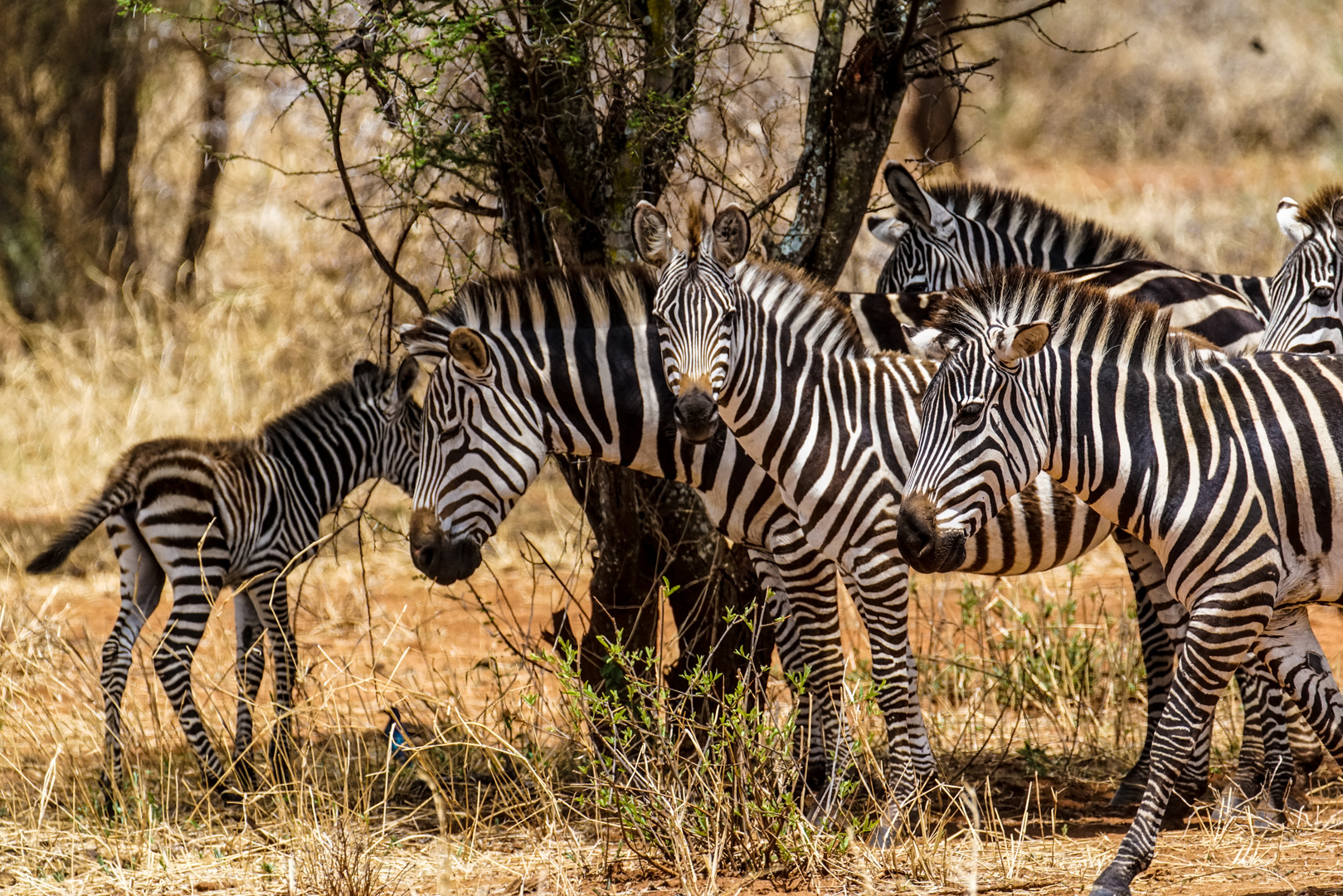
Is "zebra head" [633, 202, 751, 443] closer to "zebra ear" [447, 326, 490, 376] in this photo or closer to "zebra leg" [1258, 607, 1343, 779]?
"zebra ear" [447, 326, 490, 376]

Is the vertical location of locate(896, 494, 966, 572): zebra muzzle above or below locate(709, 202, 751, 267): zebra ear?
below

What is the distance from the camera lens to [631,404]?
5.34 metres

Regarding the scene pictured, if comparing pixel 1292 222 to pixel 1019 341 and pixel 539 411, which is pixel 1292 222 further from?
pixel 539 411

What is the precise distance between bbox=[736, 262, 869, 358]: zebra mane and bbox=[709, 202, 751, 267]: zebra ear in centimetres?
23

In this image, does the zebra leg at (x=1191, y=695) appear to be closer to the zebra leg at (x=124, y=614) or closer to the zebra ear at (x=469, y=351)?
the zebra ear at (x=469, y=351)

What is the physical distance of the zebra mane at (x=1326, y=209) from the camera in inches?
231

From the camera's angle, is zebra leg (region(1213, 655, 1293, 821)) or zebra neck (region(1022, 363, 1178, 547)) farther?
zebra leg (region(1213, 655, 1293, 821))

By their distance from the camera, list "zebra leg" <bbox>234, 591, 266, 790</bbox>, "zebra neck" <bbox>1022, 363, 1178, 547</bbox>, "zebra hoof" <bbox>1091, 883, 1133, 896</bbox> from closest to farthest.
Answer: "zebra hoof" <bbox>1091, 883, 1133, 896</bbox> → "zebra neck" <bbox>1022, 363, 1178, 547</bbox> → "zebra leg" <bbox>234, 591, 266, 790</bbox>

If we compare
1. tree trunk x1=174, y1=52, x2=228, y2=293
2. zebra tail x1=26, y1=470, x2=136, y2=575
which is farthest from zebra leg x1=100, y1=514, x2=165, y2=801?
tree trunk x1=174, y1=52, x2=228, y2=293

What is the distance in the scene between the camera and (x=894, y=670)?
5.16 metres

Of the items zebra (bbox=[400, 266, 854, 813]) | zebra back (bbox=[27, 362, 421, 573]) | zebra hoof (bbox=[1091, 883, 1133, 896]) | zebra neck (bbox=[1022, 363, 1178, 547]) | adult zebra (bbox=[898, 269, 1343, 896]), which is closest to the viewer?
zebra hoof (bbox=[1091, 883, 1133, 896])

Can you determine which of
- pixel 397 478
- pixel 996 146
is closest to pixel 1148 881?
pixel 397 478

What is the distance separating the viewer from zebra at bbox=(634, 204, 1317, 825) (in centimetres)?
486

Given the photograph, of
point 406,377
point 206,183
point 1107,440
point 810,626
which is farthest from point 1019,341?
point 206,183
